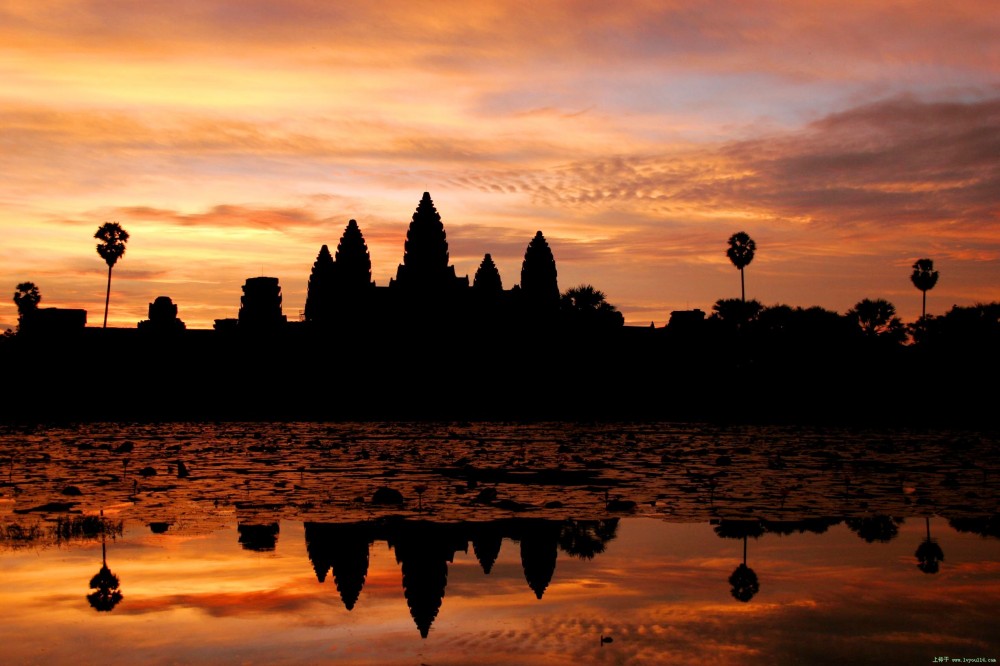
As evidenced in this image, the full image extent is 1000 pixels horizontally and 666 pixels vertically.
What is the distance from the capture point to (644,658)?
621 cm

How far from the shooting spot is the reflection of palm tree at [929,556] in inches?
352

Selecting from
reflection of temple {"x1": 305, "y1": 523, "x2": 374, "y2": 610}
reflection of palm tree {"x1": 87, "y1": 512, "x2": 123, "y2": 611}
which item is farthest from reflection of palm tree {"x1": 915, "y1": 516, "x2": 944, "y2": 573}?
reflection of palm tree {"x1": 87, "y1": 512, "x2": 123, "y2": 611}

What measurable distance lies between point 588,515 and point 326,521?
9.81 feet

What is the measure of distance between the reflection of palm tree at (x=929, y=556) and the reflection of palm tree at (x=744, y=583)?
57.3 inches

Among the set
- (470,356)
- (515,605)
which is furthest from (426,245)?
(515,605)

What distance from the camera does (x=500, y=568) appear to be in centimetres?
912

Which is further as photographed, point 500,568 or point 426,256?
point 426,256

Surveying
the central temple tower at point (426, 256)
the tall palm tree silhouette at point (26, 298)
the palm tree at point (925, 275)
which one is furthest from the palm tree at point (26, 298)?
the palm tree at point (925, 275)

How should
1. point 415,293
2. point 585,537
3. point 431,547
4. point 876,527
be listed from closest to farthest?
point 431,547
point 585,537
point 876,527
point 415,293

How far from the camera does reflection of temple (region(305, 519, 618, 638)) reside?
8.33 meters

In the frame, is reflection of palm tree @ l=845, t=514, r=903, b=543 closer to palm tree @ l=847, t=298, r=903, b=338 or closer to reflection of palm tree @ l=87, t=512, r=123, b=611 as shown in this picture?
reflection of palm tree @ l=87, t=512, r=123, b=611

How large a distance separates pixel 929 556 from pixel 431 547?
452 cm

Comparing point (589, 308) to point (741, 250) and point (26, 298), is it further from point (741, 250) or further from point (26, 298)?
point (26, 298)

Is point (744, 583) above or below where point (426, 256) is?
below
